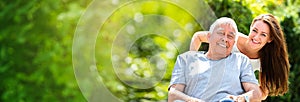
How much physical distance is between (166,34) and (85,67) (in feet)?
2.09

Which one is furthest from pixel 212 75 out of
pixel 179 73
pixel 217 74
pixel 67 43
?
pixel 67 43

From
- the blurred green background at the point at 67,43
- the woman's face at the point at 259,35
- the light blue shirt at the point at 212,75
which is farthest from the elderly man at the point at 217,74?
the blurred green background at the point at 67,43

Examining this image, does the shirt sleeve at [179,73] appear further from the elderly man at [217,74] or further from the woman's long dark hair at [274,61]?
the woman's long dark hair at [274,61]

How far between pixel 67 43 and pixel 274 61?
175 cm

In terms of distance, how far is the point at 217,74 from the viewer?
301cm

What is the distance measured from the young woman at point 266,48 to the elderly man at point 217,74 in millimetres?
222

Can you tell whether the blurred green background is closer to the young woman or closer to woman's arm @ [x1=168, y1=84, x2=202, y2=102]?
the young woman

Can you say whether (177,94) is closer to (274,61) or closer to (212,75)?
(212,75)

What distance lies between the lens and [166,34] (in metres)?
4.76

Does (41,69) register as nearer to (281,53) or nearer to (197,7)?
(197,7)

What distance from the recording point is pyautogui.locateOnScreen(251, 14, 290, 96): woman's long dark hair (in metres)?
3.27

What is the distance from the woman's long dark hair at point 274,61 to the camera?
3268 millimetres

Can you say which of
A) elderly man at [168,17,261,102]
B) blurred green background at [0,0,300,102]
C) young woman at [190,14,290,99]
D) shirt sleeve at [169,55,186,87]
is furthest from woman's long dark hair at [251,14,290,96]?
blurred green background at [0,0,300,102]

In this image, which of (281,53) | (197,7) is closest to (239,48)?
(281,53)
